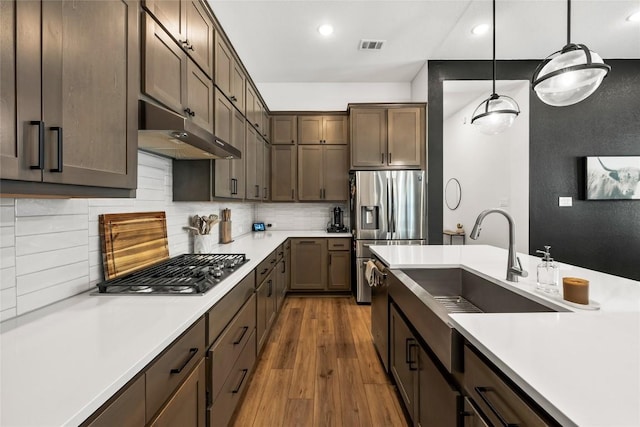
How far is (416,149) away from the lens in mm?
3900

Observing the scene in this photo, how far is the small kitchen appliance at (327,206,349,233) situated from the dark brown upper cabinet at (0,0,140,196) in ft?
10.9

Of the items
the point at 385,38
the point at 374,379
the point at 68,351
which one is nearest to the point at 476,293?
the point at 374,379

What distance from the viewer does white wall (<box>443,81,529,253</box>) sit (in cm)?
386

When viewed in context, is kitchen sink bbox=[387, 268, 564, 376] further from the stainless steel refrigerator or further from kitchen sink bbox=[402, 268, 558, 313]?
the stainless steel refrigerator

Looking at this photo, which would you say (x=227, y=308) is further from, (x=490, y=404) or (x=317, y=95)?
(x=317, y=95)

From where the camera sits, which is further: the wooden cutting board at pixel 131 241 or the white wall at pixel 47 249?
the wooden cutting board at pixel 131 241

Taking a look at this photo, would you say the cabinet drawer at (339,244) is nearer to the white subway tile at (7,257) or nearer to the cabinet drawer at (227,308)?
the cabinet drawer at (227,308)

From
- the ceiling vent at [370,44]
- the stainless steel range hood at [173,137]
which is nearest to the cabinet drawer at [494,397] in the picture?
the stainless steel range hood at [173,137]

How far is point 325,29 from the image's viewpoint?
3.07 meters

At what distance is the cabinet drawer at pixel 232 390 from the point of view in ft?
4.37

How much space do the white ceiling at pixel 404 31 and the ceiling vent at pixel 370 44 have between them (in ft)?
0.22

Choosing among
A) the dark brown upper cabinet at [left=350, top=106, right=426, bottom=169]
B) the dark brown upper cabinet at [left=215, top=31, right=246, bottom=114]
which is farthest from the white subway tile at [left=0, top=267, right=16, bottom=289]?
the dark brown upper cabinet at [left=350, top=106, right=426, bottom=169]

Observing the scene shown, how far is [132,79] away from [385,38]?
2.95 meters

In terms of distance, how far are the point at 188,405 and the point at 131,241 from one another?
3.34 feet
